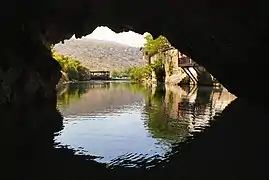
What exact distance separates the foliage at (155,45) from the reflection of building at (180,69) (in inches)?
32.5

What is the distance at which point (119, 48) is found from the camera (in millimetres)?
163875

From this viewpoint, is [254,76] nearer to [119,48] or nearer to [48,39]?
[48,39]

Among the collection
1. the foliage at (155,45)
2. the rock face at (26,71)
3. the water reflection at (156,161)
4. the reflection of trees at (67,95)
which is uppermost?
the foliage at (155,45)

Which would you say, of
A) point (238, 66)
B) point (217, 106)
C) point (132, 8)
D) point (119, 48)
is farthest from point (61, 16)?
point (119, 48)

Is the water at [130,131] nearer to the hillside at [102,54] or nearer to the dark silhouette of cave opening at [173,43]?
the dark silhouette of cave opening at [173,43]

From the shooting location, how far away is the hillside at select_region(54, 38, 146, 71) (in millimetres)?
134875

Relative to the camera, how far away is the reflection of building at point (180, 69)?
153 ft

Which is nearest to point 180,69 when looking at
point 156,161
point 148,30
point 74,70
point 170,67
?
point 170,67

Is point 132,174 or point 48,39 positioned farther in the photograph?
point 48,39

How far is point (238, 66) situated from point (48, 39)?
11360 mm

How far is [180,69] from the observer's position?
173 ft

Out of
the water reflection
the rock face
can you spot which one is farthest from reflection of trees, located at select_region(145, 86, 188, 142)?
the rock face

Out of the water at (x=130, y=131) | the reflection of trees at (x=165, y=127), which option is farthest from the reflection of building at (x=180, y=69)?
the reflection of trees at (x=165, y=127)

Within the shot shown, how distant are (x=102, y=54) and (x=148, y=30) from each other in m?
131
